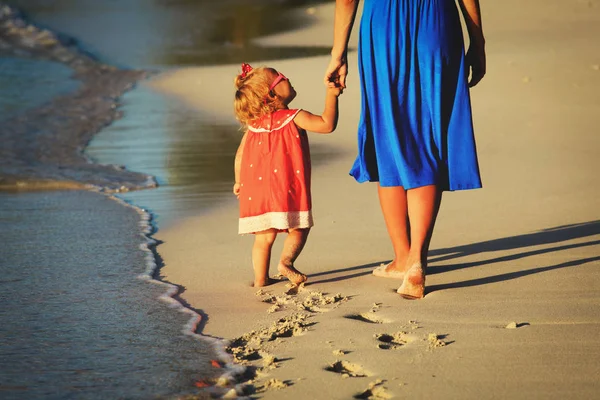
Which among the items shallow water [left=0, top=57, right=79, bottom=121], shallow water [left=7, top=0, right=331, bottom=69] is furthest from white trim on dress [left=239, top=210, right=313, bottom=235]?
shallow water [left=7, top=0, right=331, bottom=69]

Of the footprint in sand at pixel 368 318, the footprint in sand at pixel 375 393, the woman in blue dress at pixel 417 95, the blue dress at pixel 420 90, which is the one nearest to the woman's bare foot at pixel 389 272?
the woman in blue dress at pixel 417 95

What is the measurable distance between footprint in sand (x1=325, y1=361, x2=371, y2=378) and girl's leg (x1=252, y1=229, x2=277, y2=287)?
1173 millimetres

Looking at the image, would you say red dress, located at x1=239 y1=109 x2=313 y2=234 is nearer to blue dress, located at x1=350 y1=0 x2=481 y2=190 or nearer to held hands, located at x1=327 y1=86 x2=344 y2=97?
held hands, located at x1=327 y1=86 x2=344 y2=97

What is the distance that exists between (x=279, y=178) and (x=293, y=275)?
Answer: 415 millimetres

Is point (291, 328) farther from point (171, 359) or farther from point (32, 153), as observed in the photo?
point (32, 153)

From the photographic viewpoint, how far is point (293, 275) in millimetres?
4102

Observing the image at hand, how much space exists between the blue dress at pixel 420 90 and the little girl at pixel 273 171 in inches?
15.4

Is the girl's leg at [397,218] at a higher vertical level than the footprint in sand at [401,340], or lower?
higher

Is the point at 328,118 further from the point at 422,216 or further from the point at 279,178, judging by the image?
the point at 422,216

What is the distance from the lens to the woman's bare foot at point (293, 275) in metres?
4.10

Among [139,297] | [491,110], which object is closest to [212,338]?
[139,297]

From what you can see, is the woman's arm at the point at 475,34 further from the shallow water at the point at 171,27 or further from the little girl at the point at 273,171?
the shallow water at the point at 171,27

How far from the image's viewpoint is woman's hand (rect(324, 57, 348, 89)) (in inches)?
154

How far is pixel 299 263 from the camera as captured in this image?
4.59 meters
